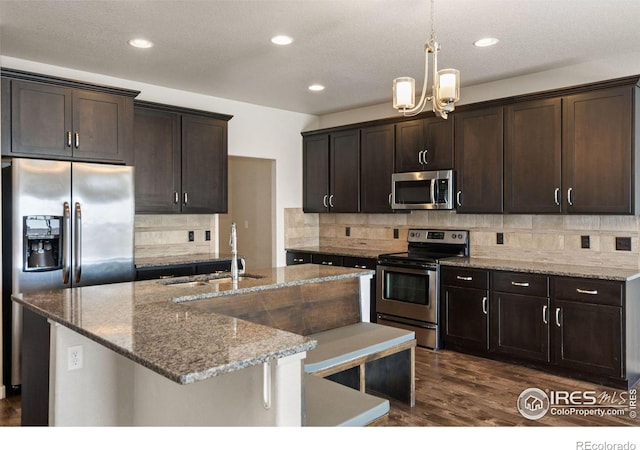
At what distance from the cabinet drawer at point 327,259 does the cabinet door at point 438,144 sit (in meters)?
1.44

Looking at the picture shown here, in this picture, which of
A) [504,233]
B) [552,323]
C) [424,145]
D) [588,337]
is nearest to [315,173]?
[424,145]

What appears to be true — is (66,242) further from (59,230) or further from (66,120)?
(66,120)

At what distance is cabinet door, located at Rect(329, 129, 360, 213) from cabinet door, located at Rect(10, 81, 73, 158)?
9.96 ft

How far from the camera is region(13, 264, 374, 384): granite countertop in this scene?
148 cm

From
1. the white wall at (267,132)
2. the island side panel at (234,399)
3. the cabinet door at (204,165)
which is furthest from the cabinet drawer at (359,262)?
the island side panel at (234,399)

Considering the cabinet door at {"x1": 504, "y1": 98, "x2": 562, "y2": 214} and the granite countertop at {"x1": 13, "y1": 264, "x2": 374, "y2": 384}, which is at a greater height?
the cabinet door at {"x1": 504, "y1": 98, "x2": 562, "y2": 214}

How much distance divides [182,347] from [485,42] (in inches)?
126

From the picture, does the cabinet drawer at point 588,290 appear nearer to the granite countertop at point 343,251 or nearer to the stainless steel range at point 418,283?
the stainless steel range at point 418,283

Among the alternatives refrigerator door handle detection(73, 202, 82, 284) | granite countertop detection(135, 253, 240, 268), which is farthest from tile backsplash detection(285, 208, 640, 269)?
refrigerator door handle detection(73, 202, 82, 284)

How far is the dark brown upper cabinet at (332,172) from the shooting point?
5.88 meters

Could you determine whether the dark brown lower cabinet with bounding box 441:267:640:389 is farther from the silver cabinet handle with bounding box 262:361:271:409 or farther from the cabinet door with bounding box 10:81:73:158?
the cabinet door with bounding box 10:81:73:158

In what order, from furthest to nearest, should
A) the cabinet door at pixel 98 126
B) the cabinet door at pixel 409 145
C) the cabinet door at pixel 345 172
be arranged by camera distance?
1. the cabinet door at pixel 345 172
2. the cabinet door at pixel 409 145
3. the cabinet door at pixel 98 126

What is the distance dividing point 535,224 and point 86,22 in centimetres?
407
